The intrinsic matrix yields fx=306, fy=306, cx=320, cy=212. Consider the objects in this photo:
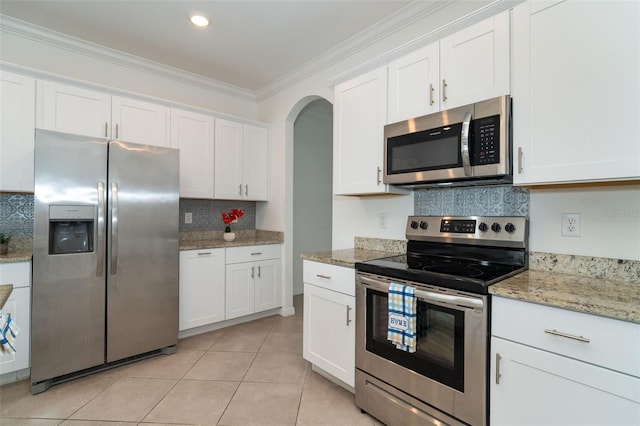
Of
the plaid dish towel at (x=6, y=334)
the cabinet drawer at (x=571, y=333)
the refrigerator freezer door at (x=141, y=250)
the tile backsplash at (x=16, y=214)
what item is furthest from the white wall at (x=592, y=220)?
the tile backsplash at (x=16, y=214)

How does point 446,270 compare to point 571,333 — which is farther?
point 446,270

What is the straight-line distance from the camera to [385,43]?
2.64 metres

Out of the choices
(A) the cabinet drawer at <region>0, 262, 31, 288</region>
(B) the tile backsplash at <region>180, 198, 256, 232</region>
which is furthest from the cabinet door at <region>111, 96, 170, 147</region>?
(A) the cabinet drawer at <region>0, 262, 31, 288</region>

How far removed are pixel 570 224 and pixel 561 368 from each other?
0.80 metres

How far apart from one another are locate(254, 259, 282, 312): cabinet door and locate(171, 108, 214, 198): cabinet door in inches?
40.0

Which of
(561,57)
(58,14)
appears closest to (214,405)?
(561,57)

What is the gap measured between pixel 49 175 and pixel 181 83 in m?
1.91

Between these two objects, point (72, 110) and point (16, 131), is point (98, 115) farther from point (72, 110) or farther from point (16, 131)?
point (16, 131)

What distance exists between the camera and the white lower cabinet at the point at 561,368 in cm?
105

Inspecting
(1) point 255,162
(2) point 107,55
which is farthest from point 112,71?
(1) point 255,162

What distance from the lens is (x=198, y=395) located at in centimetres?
208

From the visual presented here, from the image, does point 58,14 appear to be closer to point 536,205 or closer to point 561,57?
point 561,57

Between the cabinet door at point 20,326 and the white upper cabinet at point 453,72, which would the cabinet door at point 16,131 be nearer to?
the cabinet door at point 20,326

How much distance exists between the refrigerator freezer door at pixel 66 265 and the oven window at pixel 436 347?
7.03ft
